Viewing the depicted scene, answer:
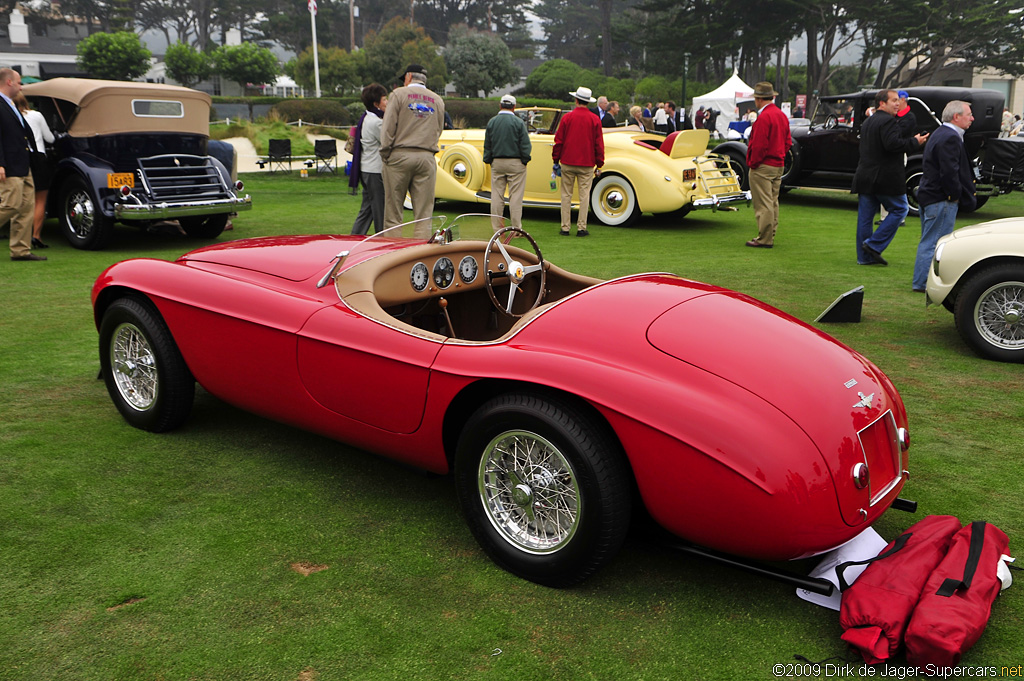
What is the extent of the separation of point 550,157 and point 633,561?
32.3 feet

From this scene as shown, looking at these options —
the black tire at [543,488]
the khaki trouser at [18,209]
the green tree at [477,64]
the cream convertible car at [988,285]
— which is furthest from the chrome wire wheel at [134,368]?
the green tree at [477,64]

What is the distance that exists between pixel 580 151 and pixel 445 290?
24.3 ft

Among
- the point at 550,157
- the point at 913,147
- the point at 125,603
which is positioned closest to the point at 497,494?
the point at 125,603

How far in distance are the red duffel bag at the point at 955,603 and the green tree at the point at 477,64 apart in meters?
53.1

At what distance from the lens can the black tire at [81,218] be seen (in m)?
9.03

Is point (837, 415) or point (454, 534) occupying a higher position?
point (837, 415)

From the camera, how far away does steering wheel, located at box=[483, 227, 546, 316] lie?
12.3 ft

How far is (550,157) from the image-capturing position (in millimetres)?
12203

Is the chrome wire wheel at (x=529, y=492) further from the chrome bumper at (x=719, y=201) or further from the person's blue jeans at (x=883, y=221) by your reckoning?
the chrome bumper at (x=719, y=201)

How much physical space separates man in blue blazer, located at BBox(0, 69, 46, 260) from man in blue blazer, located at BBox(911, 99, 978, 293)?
27.4 feet

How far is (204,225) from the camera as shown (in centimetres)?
1036

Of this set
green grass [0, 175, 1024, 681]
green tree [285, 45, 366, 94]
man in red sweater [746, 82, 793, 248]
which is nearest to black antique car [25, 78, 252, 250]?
green grass [0, 175, 1024, 681]

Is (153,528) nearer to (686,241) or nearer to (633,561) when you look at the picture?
(633,561)

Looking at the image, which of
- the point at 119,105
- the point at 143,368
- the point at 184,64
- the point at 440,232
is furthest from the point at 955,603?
the point at 184,64
